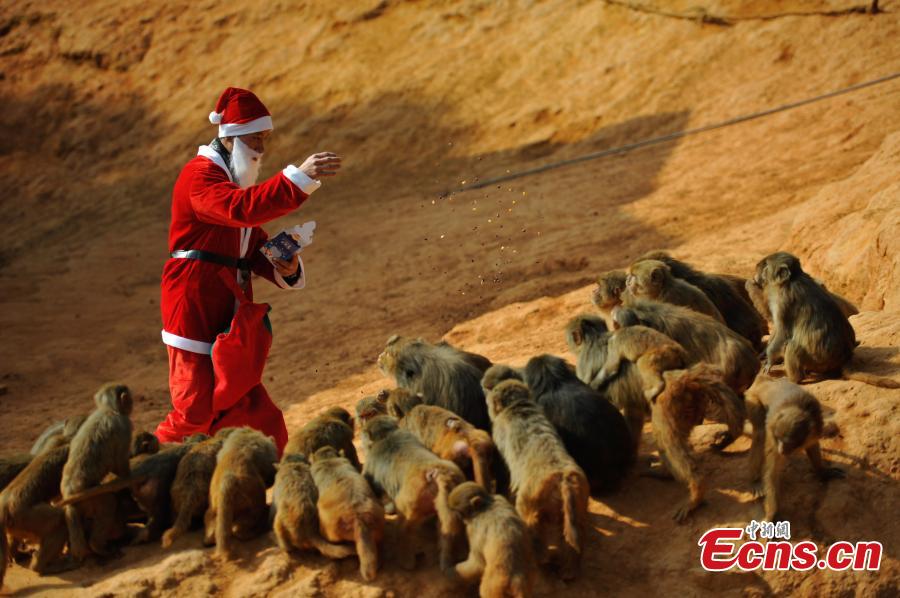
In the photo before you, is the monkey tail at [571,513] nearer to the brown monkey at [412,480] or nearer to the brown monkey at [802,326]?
the brown monkey at [412,480]

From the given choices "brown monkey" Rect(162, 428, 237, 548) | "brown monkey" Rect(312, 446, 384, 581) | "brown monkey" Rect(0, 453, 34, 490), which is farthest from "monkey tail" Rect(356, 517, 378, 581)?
"brown monkey" Rect(0, 453, 34, 490)

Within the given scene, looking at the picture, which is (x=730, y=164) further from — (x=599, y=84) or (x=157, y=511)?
(x=157, y=511)

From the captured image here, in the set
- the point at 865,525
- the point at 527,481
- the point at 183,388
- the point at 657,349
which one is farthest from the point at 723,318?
the point at 183,388

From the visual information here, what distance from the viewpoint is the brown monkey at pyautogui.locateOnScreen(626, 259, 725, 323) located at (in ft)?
22.8

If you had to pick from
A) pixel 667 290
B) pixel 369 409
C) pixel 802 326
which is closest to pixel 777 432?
pixel 802 326

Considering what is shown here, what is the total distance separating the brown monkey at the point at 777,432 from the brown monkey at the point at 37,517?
3.55 m

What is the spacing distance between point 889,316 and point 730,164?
7130 mm

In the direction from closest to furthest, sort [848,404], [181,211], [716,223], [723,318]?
[848,404] → [181,211] → [723,318] → [716,223]

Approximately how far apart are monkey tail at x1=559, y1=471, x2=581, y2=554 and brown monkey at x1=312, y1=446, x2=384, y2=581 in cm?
86

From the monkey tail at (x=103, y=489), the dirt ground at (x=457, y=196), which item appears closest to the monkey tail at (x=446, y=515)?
the dirt ground at (x=457, y=196)

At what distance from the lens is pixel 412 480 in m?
4.96

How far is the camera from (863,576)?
16.4ft

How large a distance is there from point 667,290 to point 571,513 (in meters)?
2.57

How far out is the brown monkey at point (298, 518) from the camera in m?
4.94
